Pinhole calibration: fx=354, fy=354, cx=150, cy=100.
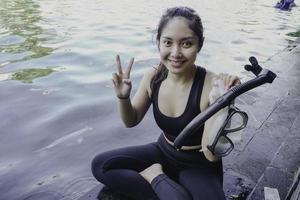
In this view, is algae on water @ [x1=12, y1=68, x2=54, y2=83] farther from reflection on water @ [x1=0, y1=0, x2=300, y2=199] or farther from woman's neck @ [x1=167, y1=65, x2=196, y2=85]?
woman's neck @ [x1=167, y1=65, x2=196, y2=85]

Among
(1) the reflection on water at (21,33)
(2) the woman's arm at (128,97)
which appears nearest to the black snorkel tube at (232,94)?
(2) the woman's arm at (128,97)

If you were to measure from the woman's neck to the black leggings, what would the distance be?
0.53 metres

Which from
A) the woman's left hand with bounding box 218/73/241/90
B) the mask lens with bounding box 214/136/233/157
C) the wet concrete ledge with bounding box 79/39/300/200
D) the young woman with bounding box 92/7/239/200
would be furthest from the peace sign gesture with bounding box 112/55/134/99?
the wet concrete ledge with bounding box 79/39/300/200

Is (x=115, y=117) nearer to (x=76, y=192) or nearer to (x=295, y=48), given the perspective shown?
(x=76, y=192)

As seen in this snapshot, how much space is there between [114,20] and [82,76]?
632 cm

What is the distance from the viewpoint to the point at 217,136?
1.88 m

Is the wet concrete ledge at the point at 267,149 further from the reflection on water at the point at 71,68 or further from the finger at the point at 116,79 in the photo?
the reflection on water at the point at 71,68

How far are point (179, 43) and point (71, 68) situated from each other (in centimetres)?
533

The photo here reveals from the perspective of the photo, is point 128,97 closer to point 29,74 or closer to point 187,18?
point 187,18

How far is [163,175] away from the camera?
109 inches

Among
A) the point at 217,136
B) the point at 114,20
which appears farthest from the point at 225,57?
the point at 217,136

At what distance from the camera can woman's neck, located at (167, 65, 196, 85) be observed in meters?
2.66

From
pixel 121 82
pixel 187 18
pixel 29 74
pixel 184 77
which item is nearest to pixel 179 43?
pixel 187 18

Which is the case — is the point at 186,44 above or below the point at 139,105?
above
